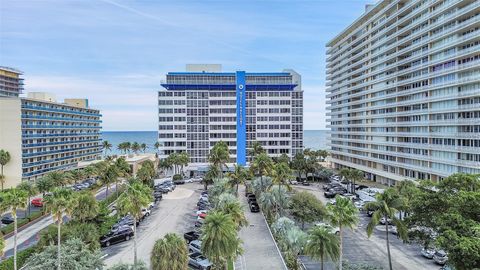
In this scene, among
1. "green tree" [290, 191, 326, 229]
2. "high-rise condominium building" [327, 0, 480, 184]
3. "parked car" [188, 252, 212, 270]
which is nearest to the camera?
"parked car" [188, 252, 212, 270]

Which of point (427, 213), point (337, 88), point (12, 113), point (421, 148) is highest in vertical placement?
point (337, 88)

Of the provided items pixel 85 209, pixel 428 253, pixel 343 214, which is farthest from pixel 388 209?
pixel 85 209

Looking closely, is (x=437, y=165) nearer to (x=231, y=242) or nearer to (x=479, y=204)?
(x=479, y=204)

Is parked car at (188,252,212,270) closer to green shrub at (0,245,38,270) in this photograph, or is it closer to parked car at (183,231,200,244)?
parked car at (183,231,200,244)

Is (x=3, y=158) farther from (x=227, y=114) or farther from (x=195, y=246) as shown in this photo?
(x=227, y=114)

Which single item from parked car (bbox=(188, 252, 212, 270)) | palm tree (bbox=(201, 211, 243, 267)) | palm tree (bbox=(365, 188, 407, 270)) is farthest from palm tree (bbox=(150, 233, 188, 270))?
palm tree (bbox=(365, 188, 407, 270))

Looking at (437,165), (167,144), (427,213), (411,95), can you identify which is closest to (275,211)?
(427,213)
